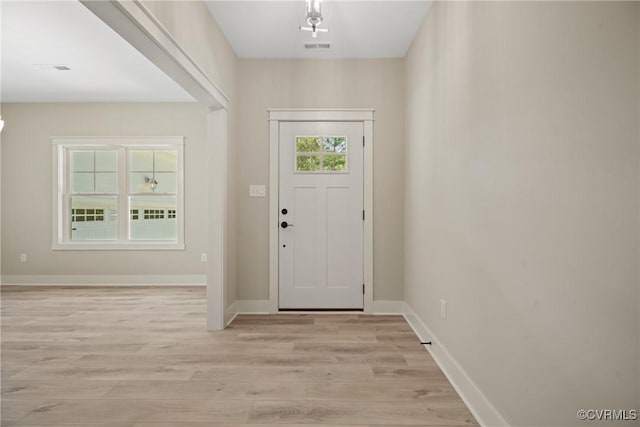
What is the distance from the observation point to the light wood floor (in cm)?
206

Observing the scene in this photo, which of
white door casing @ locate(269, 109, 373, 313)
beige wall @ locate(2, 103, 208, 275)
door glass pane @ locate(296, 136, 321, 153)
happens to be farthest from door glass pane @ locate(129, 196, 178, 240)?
door glass pane @ locate(296, 136, 321, 153)

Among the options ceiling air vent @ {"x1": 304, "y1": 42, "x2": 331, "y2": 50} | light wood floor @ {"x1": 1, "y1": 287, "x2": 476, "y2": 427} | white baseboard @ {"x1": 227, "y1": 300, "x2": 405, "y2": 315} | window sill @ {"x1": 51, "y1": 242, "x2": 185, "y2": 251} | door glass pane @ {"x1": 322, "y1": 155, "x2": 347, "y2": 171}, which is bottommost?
light wood floor @ {"x1": 1, "y1": 287, "x2": 476, "y2": 427}

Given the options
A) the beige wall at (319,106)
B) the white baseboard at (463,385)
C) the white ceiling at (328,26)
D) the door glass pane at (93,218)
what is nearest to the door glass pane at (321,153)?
the beige wall at (319,106)

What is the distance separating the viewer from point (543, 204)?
1.44 meters

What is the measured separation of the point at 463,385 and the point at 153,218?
→ 5.19 metres

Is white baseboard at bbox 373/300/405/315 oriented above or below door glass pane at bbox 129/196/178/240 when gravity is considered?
below

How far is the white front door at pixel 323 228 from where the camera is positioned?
4156 mm

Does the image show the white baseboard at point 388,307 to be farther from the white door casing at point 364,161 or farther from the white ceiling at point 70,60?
the white ceiling at point 70,60

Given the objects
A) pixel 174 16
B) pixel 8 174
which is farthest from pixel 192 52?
pixel 8 174

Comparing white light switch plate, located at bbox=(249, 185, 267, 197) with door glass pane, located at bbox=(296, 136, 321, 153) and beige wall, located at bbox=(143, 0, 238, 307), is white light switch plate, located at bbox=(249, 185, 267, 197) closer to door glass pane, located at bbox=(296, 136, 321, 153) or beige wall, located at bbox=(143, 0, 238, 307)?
beige wall, located at bbox=(143, 0, 238, 307)

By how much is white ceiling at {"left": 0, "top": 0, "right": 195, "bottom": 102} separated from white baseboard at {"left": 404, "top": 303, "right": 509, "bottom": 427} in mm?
3930

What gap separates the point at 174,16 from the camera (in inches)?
95.7
